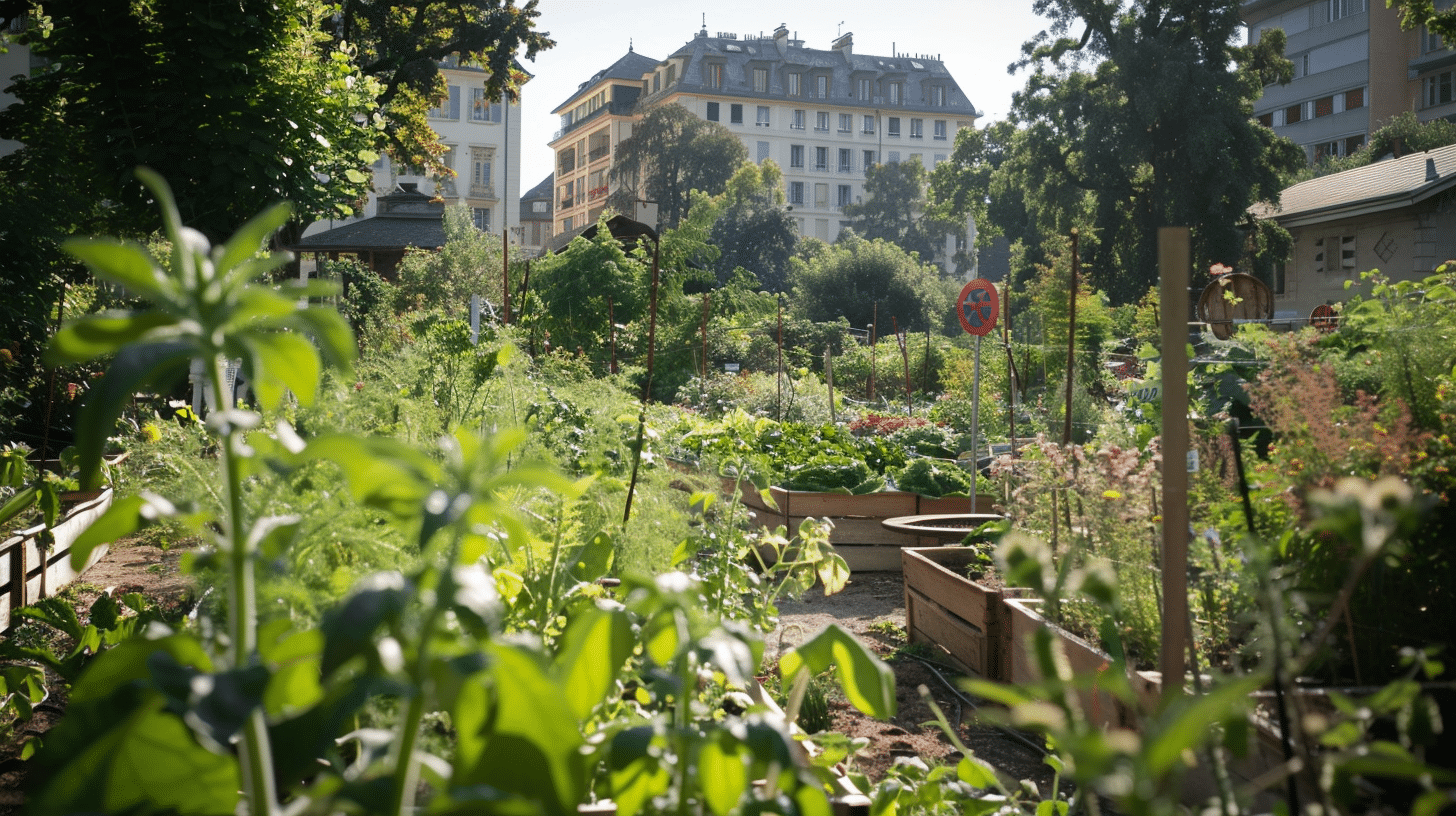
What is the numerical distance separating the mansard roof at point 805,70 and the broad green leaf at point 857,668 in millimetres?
62778

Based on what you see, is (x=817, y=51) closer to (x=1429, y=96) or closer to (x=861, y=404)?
(x=1429, y=96)

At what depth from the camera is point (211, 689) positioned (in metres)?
0.55

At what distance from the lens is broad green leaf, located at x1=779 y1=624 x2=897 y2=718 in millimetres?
1100

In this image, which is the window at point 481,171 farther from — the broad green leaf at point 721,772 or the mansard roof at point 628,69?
the broad green leaf at point 721,772

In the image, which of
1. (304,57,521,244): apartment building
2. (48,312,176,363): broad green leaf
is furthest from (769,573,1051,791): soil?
(304,57,521,244): apartment building

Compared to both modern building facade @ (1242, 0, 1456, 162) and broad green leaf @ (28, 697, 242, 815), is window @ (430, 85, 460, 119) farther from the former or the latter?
broad green leaf @ (28, 697, 242, 815)

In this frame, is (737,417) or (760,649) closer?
(760,649)

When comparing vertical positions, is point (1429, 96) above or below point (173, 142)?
above

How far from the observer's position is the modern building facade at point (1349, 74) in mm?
40250

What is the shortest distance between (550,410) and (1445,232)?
24913 millimetres

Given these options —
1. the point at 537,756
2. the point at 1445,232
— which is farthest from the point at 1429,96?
the point at 537,756

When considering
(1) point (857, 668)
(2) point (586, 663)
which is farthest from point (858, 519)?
(2) point (586, 663)

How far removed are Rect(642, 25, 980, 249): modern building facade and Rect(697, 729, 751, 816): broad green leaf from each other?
63.2 meters

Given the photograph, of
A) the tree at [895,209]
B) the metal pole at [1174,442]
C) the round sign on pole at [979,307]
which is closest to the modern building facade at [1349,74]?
the tree at [895,209]
